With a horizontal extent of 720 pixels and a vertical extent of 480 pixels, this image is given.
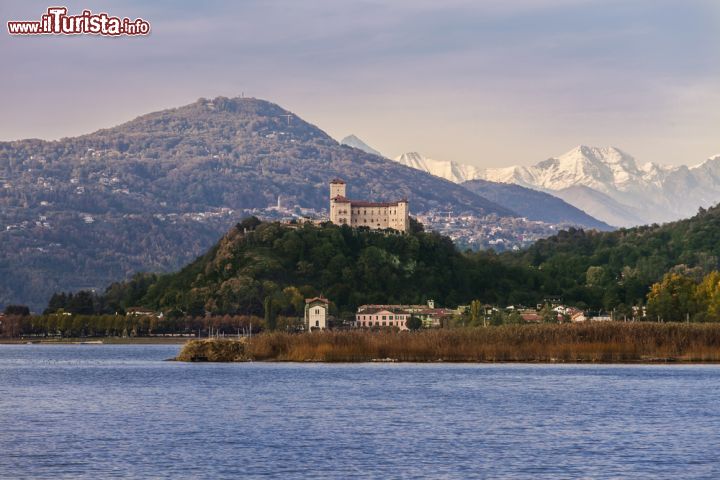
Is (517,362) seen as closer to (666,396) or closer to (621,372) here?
(621,372)

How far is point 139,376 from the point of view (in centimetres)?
12312

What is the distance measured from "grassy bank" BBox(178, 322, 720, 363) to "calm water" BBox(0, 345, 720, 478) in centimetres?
793

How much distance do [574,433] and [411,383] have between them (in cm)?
3862

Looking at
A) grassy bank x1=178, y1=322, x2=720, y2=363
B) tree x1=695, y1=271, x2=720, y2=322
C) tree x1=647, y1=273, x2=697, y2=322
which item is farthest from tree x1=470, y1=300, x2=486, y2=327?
grassy bank x1=178, y1=322, x2=720, y2=363

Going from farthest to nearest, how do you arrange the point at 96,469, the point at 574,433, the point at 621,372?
1. the point at 621,372
2. the point at 574,433
3. the point at 96,469

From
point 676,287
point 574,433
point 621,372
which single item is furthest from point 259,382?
point 676,287

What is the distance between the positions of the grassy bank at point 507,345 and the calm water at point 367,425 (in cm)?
793

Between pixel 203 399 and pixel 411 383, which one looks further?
pixel 411 383

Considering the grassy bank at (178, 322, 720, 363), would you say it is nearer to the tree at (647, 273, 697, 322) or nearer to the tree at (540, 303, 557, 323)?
the tree at (647, 273, 697, 322)

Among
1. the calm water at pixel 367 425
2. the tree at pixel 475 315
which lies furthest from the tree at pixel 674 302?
the calm water at pixel 367 425

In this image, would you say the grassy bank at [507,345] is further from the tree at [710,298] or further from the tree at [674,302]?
the tree at [674,302]

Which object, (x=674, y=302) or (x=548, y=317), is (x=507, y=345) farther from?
(x=548, y=317)

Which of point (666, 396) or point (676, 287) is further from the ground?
point (676, 287)

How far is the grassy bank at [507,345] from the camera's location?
131m
